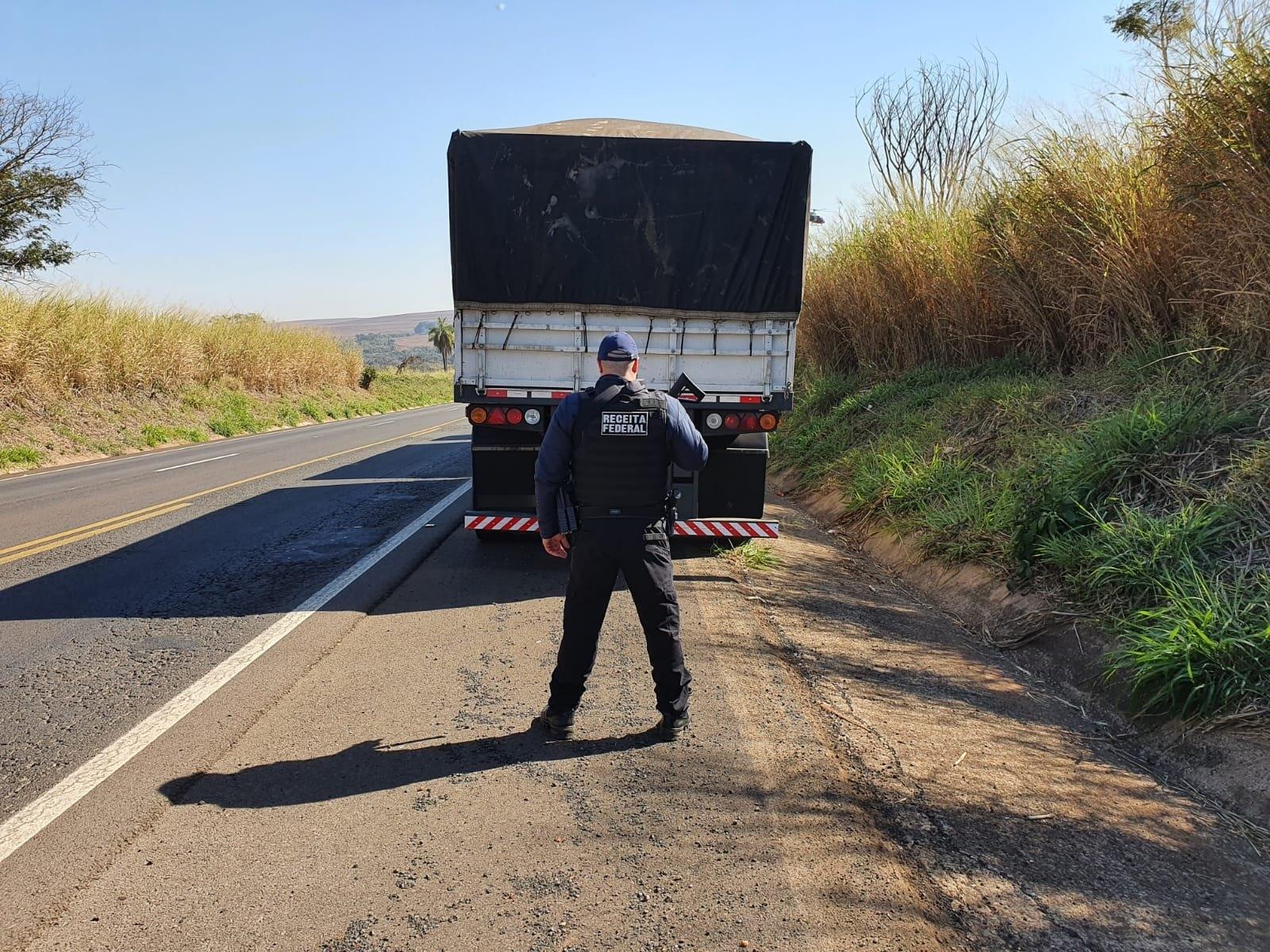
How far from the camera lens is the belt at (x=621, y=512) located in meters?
4.12

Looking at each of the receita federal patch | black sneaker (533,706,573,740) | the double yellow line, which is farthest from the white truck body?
the double yellow line

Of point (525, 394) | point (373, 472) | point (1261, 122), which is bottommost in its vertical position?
point (373, 472)

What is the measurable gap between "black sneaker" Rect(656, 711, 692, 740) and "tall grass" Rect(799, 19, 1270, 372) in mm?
4829

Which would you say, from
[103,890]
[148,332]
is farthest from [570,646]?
[148,332]

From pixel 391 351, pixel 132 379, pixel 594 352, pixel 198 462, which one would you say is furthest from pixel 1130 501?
pixel 391 351

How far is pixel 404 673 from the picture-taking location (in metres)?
4.83

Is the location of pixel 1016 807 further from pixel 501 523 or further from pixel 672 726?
pixel 501 523

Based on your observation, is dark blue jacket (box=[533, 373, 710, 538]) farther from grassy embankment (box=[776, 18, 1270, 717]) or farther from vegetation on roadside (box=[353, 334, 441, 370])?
vegetation on roadside (box=[353, 334, 441, 370])

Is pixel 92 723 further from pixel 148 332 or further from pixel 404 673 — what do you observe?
pixel 148 332

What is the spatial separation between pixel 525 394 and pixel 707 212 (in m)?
2.09

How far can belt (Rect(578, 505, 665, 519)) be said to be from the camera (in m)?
4.12

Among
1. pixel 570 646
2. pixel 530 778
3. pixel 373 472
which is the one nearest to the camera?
pixel 530 778

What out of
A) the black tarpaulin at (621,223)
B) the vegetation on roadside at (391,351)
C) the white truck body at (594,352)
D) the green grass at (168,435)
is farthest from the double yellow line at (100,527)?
the vegetation on roadside at (391,351)

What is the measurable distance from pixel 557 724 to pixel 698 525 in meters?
3.28
